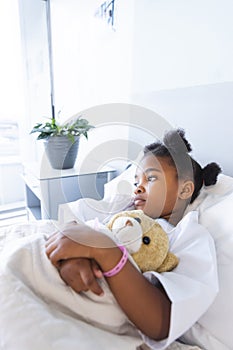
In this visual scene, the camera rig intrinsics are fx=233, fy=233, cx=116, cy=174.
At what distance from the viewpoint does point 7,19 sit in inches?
82.8

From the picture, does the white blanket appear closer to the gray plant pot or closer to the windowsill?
the gray plant pot

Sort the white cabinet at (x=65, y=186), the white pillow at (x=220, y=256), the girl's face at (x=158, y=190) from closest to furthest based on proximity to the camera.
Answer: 1. the white pillow at (x=220, y=256)
2. the girl's face at (x=158, y=190)
3. the white cabinet at (x=65, y=186)

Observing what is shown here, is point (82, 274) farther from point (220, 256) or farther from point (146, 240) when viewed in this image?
point (220, 256)

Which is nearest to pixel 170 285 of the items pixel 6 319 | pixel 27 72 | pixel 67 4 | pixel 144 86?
pixel 6 319

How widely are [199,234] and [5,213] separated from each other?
2.16 metres

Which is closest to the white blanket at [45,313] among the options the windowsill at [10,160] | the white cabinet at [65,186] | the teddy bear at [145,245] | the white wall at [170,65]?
the teddy bear at [145,245]

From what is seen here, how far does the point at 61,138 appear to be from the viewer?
1229 millimetres

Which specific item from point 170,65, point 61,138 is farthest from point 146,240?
point 61,138

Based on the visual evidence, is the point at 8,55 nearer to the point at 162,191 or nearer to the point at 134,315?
the point at 162,191

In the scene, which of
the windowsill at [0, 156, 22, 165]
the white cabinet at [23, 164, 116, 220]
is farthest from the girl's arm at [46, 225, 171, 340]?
the windowsill at [0, 156, 22, 165]

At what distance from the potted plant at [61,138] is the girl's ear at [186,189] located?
722mm

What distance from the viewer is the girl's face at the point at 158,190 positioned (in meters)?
0.69

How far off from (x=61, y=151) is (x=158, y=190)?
746mm

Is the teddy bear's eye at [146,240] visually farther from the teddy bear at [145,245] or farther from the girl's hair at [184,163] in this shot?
the girl's hair at [184,163]
